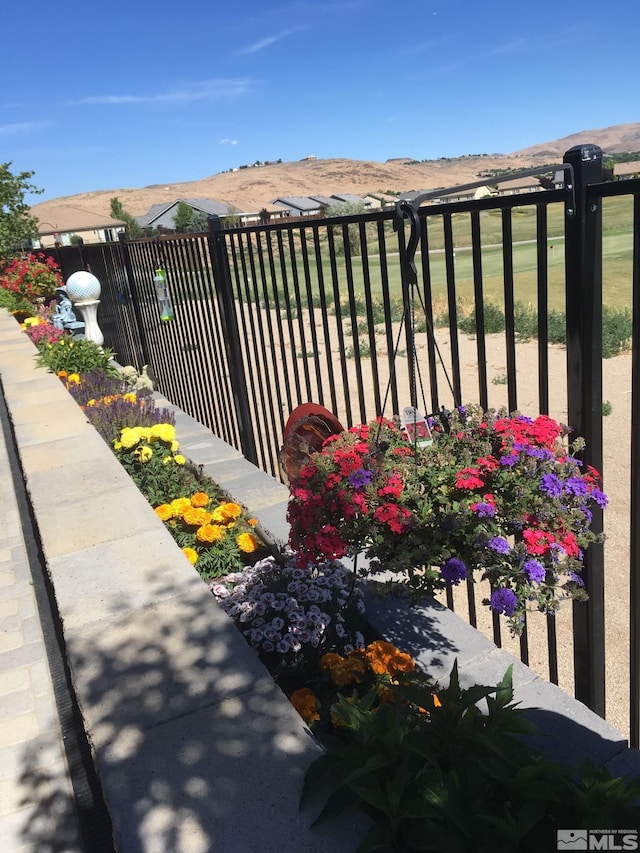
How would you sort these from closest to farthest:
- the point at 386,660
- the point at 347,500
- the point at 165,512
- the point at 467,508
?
the point at 467,508, the point at 347,500, the point at 386,660, the point at 165,512

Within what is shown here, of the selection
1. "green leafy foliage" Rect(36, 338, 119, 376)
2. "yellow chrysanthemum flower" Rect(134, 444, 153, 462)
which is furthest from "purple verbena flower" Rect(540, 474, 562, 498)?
"green leafy foliage" Rect(36, 338, 119, 376)

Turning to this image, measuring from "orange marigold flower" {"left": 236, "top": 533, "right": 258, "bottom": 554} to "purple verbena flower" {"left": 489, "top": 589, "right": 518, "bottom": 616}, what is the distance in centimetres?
175

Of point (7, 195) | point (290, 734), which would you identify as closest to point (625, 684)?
point (290, 734)

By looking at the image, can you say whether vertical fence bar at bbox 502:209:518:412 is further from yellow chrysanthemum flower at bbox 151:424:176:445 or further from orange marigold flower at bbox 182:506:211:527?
yellow chrysanthemum flower at bbox 151:424:176:445

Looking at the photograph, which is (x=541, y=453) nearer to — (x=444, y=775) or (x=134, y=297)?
(x=444, y=775)

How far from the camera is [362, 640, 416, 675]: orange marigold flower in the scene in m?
2.26

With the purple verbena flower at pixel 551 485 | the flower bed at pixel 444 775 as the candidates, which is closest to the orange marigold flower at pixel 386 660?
the flower bed at pixel 444 775

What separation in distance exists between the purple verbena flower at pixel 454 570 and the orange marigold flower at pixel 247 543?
64.0 inches

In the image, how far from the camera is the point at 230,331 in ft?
16.5

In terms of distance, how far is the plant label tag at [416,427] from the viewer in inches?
85.3

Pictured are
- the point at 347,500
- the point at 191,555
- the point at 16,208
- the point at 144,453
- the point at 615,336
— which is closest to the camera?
the point at 347,500

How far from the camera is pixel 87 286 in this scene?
888 cm

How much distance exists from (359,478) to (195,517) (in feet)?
5.23

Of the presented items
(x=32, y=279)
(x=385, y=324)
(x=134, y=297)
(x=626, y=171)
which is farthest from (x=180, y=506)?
(x=32, y=279)
